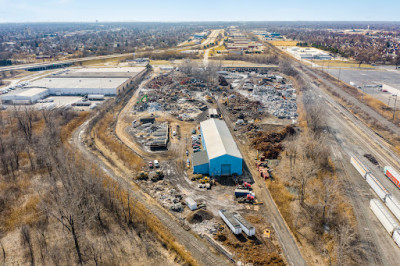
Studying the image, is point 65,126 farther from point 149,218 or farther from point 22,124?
point 149,218

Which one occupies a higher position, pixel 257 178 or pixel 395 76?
pixel 395 76

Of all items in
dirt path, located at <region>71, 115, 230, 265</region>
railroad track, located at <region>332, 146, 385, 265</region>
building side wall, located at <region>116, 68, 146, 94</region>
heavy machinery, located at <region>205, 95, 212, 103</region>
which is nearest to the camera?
railroad track, located at <region>332, 146, 385, 265</region>

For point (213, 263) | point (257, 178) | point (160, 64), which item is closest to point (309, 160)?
point (257, 178)

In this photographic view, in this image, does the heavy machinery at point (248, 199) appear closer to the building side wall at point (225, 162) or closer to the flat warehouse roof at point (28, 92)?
the building side wall at point (225, 162)

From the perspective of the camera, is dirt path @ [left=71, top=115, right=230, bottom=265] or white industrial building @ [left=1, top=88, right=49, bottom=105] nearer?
dirt path @ [left=71, top=115, right=230, bottom=265]

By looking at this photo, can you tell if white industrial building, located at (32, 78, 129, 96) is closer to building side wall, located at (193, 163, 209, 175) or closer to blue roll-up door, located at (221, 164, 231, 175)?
building side wall, located at (193, 163, 209, 175)

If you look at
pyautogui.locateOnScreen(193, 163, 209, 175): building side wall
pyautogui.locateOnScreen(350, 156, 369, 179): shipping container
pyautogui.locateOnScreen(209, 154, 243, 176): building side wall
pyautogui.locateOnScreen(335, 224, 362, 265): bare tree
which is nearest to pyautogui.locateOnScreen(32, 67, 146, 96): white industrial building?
pyautogui.locateOnScreen(193, 163, 209, 175): building side wall
